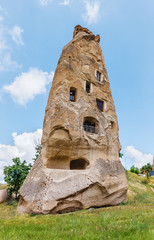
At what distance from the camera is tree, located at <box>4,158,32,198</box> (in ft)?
52.4

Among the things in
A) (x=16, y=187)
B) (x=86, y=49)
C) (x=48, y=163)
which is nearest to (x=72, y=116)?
(x=48, y=163)

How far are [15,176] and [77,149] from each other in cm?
884

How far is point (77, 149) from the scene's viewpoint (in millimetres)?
Result: 12148

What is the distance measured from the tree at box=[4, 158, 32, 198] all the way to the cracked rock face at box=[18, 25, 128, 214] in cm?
510

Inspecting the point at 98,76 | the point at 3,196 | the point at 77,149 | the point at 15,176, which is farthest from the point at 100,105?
the point at 3,196

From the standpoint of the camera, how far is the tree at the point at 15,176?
15984mm

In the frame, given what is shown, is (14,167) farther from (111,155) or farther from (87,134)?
(111,155)

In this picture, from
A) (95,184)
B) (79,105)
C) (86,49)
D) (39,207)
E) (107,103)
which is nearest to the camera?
(39,207)

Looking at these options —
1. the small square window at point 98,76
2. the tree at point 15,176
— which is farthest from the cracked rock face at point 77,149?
the tree at point 15,176

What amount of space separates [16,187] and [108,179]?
10.3 m

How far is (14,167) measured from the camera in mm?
16625

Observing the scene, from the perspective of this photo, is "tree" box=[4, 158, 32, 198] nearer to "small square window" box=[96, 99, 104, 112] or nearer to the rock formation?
the rock formation

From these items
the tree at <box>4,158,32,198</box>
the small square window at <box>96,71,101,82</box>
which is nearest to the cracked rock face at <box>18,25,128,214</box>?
the small square window at <box>96,71,101,82</box>

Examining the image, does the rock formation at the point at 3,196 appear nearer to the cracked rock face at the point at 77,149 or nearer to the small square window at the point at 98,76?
the cracked rock face at the point at 77,149
